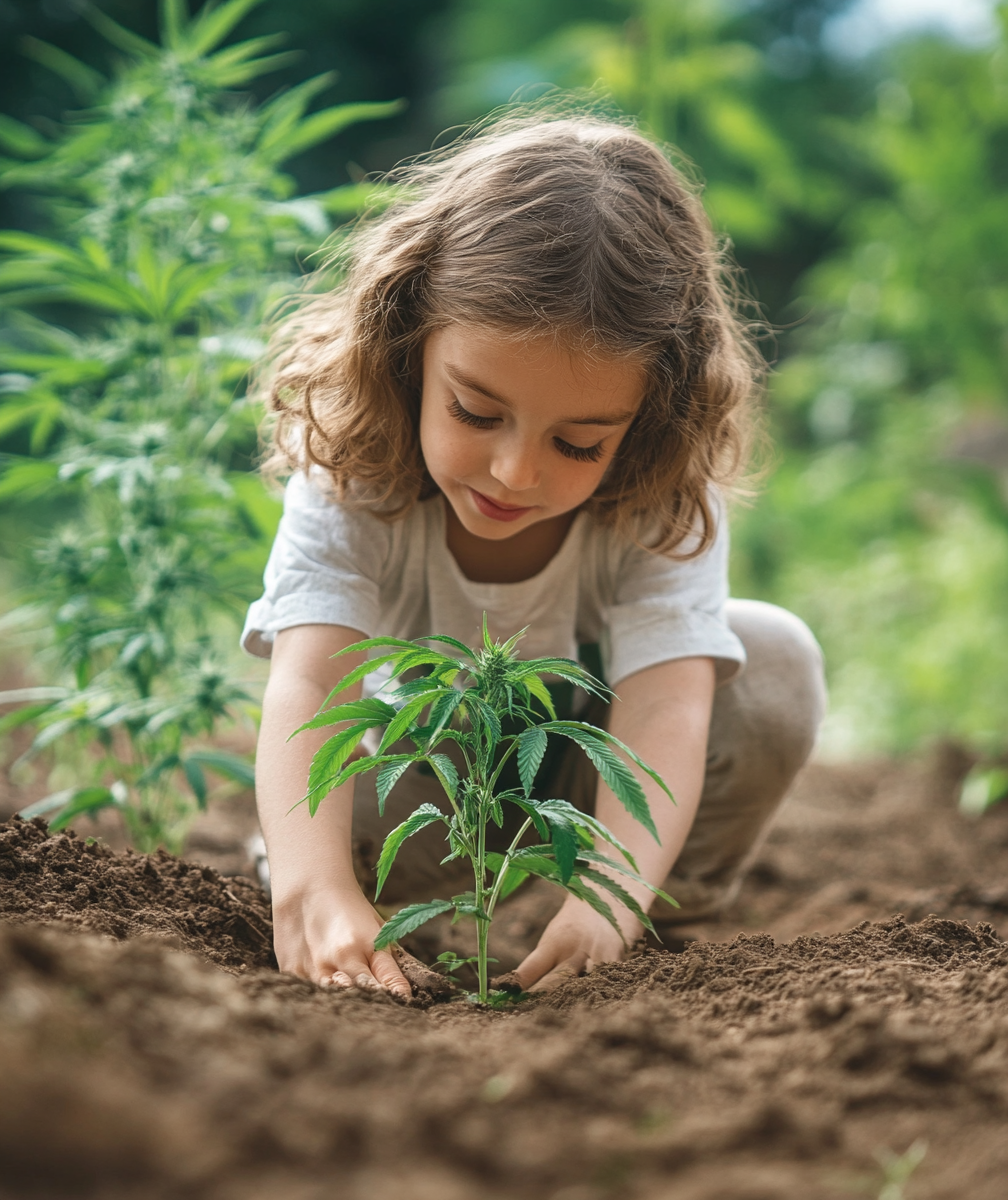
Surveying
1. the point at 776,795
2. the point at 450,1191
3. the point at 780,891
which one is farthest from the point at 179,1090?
the point at 780,891

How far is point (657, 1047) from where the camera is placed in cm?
87

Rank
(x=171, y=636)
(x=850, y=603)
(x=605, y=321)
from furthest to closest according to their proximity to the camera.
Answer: (x=850, y=603)
(x=171, y=636)
(x=605, y=321)

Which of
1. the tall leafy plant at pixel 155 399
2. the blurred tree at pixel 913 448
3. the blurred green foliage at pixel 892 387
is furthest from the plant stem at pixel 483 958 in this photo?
the blurred tree at pixel 913 448

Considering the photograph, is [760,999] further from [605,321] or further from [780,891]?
[780,891]

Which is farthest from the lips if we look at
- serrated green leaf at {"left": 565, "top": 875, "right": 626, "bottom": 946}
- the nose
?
serrated green leaf at {"left": 565, "top": 875, "right": 626, "bottom": 946}

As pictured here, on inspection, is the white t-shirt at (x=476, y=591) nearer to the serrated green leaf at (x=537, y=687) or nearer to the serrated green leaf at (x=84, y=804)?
the serrated green leaf at (x=84, y=804)

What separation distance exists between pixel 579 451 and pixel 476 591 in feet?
1.33

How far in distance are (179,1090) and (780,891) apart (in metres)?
1.90

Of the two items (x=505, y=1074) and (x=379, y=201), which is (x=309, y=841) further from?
(x=379, y=201)

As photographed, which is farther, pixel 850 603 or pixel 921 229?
pixel 921 229

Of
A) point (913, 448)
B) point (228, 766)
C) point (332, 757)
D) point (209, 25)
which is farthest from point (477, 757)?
point (913, 448)

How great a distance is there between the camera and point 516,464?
4.66ft

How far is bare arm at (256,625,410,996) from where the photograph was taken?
1.30 metres

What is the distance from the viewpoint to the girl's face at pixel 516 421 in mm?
1423
